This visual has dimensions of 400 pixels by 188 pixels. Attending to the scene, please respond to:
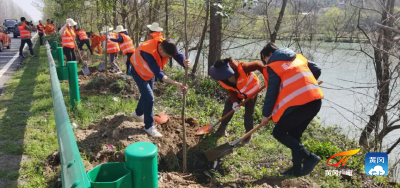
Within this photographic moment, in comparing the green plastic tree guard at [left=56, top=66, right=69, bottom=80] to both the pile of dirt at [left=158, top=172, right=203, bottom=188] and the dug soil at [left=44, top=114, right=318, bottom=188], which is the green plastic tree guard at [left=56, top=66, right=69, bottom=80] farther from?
the pile of dirt at [left=158, top=172, right=203, bottom=188]

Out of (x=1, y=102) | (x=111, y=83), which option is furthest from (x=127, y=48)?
(x=1, y=102)

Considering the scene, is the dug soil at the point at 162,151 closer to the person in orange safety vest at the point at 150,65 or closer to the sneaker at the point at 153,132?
the sneaker at the point at 153,132

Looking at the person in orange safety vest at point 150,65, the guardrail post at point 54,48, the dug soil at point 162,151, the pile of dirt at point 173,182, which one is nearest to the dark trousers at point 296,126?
the dug soil at point 162,151

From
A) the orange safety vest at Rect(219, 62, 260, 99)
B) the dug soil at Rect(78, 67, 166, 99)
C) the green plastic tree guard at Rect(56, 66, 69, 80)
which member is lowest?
the dug soil at Rect(78, 67, 166, 99)

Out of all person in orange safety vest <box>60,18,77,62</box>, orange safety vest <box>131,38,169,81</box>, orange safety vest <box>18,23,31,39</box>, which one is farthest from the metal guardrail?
orange safety vest <box>18,23,31,39</box>

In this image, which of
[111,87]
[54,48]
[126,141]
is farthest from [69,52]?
[126,141]

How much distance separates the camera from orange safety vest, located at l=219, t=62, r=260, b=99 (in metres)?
4.15

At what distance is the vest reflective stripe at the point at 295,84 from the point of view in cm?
315

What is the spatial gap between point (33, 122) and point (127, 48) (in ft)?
13.6

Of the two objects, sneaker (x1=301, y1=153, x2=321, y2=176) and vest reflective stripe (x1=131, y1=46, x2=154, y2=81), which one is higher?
vest reflective stripe (x1=131, y1=46, x2=154, y2=81)

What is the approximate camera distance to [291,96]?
3.21m

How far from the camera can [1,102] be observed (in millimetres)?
5426

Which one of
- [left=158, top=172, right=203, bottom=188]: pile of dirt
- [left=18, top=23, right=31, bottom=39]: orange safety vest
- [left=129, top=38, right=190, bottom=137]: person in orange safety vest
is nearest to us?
[left=158, top=172, right=203, bottom=188]: pile of dirt

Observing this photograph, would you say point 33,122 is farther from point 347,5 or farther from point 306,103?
point 347,5
